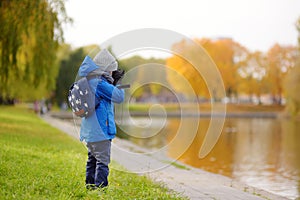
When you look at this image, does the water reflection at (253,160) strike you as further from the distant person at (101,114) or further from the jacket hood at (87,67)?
the jacket hood at (87,67)

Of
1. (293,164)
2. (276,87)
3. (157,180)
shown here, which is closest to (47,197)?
(157,180)

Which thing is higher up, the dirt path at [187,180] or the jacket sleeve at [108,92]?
the jacket sleeve at [108,92]

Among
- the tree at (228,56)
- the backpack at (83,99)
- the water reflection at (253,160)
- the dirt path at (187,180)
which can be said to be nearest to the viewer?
the backpack at (83,99)

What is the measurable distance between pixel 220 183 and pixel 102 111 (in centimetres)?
329

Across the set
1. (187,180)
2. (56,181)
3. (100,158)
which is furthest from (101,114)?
(187,180)

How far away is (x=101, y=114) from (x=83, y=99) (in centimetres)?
26

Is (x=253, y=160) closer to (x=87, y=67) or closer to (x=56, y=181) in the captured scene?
(x=56, y=181)

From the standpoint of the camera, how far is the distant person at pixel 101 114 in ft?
17.9

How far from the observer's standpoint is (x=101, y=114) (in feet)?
17.9

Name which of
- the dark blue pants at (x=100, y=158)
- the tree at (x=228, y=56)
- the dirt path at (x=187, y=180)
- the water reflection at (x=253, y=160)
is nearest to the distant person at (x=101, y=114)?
the dark blue pants at (x=100, y=158)

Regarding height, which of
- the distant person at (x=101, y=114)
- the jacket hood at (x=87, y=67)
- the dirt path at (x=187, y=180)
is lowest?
the dirt path at (x=187, y=180)

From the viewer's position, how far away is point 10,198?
15.8 feet

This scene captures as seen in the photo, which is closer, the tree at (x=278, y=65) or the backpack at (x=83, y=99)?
the backpack at (x=83, y=99)

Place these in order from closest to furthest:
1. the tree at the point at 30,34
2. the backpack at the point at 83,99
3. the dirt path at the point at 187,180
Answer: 1. the backpack at the point at 83,99
2. the dirt path at the point at 187,180
3. the tree at the point at 30,34
